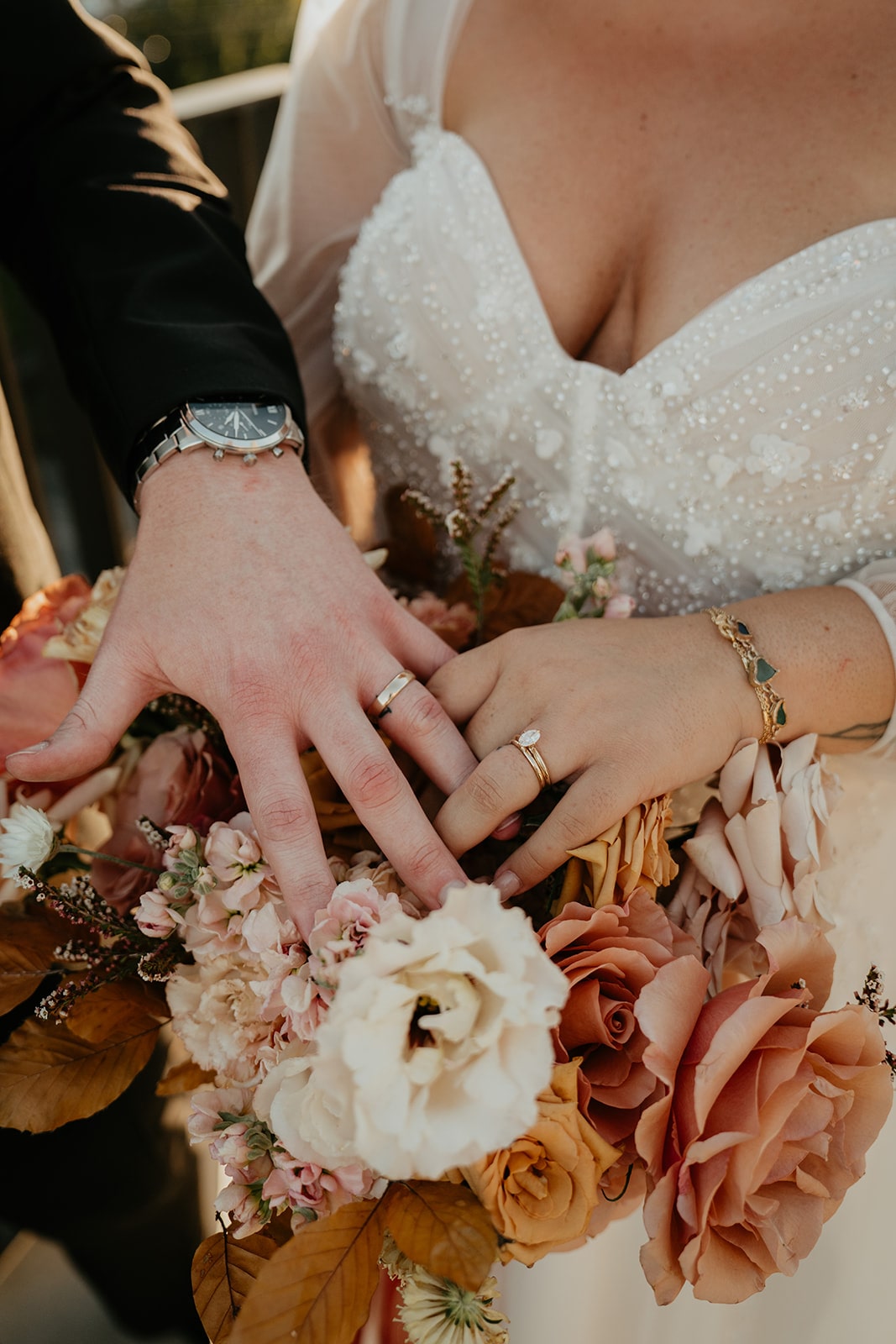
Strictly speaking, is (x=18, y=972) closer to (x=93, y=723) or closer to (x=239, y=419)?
(x=93, y=723)

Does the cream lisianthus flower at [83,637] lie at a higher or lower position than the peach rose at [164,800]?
higher

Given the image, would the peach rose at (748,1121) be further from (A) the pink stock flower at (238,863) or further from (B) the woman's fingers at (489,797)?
(A) the pink stock flower at (238,863)

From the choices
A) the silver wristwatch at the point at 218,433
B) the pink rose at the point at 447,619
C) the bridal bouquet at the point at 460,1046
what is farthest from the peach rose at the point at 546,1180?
the silver wristwatch at the point at 218,433

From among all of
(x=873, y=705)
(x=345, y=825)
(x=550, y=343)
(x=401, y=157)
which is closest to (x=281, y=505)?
(x=345, y=825)

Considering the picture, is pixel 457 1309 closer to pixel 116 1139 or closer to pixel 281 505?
pixel 116 1139

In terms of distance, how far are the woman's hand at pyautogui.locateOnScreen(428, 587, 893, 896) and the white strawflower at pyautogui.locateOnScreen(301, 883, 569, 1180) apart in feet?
0.69

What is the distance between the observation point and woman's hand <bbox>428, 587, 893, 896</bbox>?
69 cm

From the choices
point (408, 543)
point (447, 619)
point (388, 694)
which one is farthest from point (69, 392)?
point (388, 694)

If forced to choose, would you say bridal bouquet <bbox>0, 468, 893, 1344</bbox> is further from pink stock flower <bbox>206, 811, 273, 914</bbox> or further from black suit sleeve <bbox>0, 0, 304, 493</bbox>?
black suit sleeve <bbox>0, 0, 304, 493</bbox>

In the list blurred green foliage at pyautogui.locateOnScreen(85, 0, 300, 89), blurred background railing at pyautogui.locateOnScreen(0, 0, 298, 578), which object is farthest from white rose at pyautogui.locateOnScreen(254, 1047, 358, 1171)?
blurred green foliage at pyautogui.locateOnScreen(85, 0, 300, 89)

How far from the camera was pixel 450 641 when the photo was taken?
91cm

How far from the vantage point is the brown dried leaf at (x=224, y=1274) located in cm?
58

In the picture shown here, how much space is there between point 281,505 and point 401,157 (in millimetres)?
720

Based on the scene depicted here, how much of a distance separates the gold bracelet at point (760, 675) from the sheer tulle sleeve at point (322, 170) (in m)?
0.81
